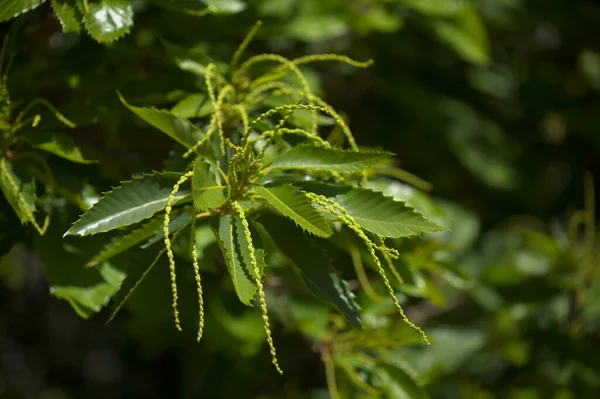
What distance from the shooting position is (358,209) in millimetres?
957

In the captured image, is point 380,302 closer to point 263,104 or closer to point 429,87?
point 263,104

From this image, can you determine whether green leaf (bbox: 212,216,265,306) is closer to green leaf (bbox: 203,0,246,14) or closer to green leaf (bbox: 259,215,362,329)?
green leaf (bbox: 259,215,362,329)

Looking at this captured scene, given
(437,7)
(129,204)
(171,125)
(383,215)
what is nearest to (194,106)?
(171,125)

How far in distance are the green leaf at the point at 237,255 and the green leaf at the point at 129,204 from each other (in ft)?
0.25

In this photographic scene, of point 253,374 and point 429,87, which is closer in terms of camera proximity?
point 253,374

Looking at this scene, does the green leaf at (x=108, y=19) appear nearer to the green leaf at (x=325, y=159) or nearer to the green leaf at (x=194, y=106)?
the green leaf at (x=194, y=106)

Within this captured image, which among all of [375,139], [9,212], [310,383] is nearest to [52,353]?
[310,383]

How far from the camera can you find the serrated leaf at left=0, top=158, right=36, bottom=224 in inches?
38.8

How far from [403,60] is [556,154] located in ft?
2.19

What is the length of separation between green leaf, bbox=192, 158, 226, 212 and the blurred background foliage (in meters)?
0.16

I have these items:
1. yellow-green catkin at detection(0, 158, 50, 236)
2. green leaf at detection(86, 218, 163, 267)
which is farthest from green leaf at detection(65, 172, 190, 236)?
yellow-green catkin at detection(0, 158, 50, 236)

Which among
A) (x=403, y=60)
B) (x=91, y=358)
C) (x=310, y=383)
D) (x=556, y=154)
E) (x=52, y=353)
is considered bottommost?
(x=91, y=358)

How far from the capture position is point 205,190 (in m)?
0.89

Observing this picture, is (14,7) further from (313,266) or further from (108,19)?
(313,266)
